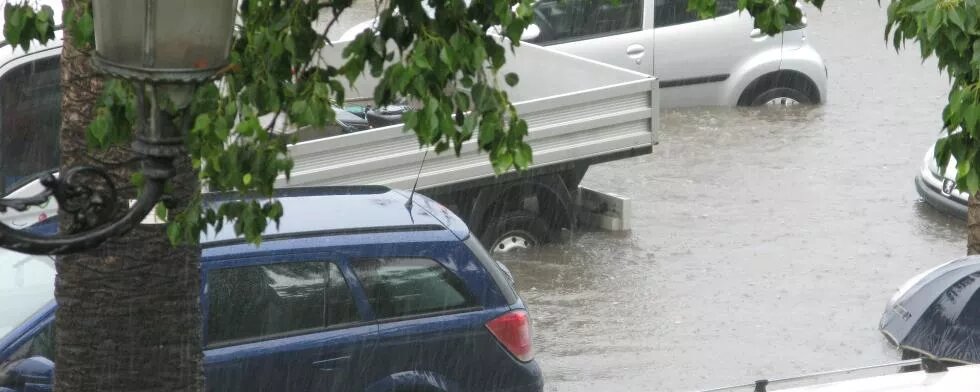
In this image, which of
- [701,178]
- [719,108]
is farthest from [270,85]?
[719,108]

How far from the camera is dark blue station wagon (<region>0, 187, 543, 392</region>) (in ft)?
22.1

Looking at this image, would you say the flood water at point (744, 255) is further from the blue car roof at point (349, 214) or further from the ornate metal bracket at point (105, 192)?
the ornate metal bracket at point (105, 192)

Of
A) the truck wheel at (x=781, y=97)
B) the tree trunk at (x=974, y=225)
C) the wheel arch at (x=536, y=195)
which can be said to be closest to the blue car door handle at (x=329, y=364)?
the wheel arch at (x=536, y=195)

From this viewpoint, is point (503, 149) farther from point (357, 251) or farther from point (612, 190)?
point (612, 190)

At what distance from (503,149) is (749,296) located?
6521 mm

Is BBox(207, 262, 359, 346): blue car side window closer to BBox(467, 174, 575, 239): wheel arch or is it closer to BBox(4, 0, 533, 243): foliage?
BBox(4, 0, 533, 243): foliage

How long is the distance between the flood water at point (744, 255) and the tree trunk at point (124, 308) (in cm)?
409

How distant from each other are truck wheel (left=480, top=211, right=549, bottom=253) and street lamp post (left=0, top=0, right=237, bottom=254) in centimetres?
707

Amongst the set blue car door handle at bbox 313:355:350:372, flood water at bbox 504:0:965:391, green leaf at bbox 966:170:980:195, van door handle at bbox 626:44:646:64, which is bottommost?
flood water at bbox 504:0:965:391

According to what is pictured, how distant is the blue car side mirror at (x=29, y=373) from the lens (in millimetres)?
6109

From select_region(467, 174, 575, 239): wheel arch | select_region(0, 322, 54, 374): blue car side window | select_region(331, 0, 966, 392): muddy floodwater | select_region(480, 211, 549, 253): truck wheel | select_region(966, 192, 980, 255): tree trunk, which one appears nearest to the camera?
select_region(0, 322, 54, 374): blue car side window

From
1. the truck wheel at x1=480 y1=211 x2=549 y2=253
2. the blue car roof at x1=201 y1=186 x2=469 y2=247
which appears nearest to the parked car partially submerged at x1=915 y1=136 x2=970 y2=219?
the truck wheel at x1=480 y1=211 x2=549 y2=253

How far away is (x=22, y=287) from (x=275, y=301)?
46.7 inches

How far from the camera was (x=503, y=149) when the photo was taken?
4.41 m
